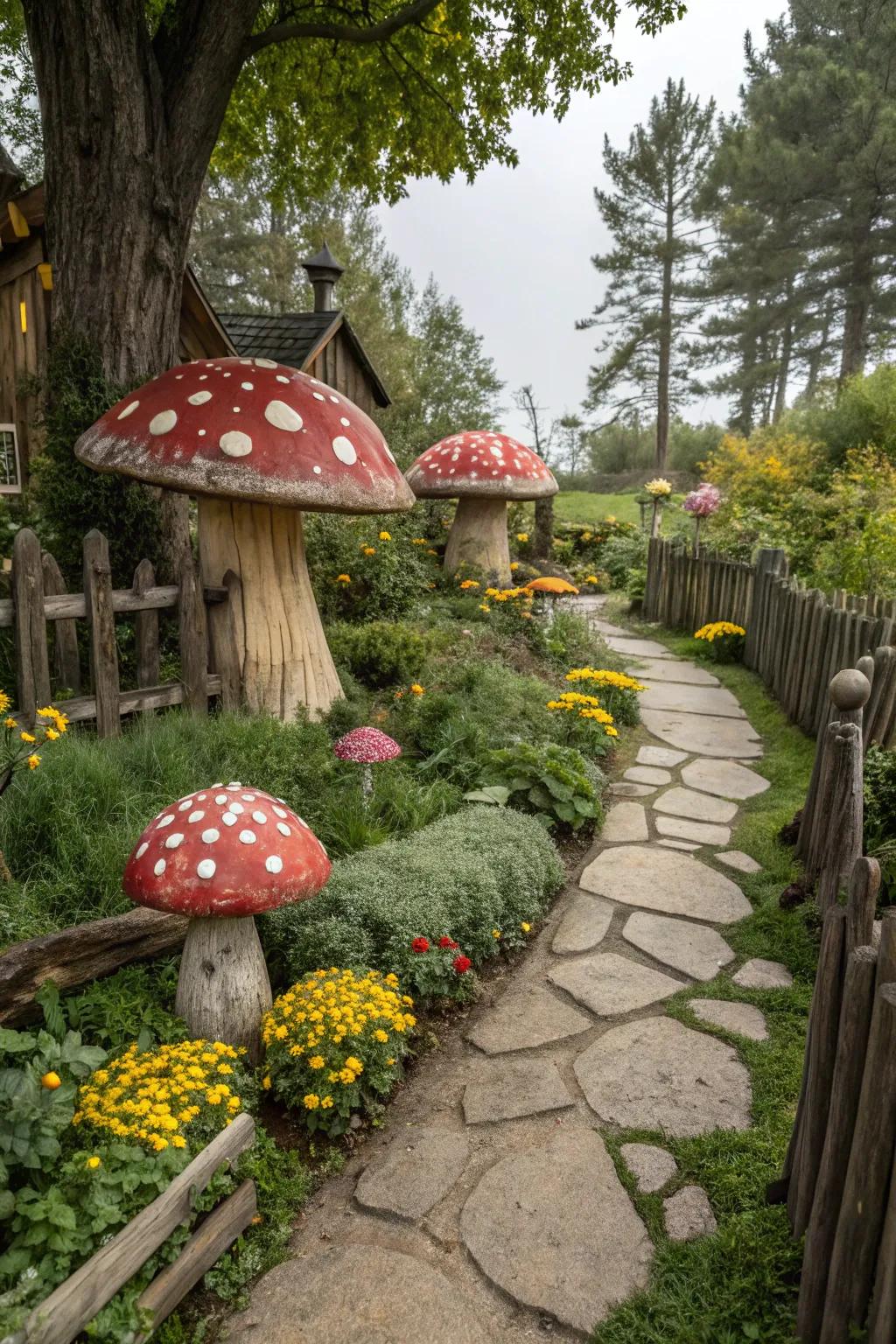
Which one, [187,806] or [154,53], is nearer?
[187,806]

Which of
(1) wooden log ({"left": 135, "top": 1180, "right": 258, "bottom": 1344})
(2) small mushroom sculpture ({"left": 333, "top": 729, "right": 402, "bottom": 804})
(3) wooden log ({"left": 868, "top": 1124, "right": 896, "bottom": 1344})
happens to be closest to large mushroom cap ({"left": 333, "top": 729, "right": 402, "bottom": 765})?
(2) small mushroom sculpture ({"left": 333, "top": 729, "right": 402, "bottom": 804})

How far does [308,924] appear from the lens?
3.20 m

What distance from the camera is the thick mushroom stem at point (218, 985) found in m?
2.74

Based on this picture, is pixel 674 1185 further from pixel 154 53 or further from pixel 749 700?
pixel 154 53

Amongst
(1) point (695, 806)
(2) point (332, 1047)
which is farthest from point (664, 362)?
(2) point (332, 1047)

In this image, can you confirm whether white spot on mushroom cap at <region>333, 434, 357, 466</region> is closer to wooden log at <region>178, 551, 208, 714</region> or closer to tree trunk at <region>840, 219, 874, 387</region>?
wooden log at <region>178, 551, 208, 714</region>

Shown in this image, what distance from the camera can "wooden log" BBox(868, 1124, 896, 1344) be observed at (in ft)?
5.07

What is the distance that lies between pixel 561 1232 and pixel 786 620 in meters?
5.98

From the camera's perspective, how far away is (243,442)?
4156 millimetres

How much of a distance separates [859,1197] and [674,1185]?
82 cm

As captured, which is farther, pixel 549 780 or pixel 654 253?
pixel 654 253

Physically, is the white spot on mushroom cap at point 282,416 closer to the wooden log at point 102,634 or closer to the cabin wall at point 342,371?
the wooden log at point 102,634

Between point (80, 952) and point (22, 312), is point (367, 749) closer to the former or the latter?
point (80, 952)

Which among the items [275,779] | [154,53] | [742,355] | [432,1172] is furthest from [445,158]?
[742,355]
